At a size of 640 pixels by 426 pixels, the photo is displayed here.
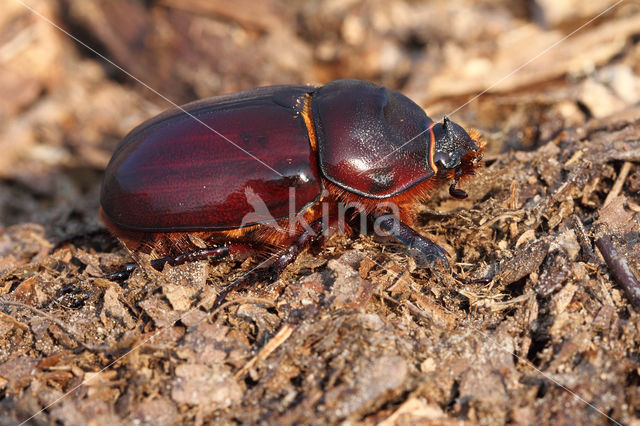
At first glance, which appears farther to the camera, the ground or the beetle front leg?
the beetle front leg

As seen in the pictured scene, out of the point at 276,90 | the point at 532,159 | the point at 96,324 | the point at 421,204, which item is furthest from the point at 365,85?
the point at 96,324

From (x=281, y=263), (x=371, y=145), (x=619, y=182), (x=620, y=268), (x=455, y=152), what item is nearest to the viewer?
(x=620, y=268)

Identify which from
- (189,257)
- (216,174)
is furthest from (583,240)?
(189,257)

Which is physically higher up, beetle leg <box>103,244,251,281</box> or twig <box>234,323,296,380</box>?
beetle leg <box>103,244,251,281</box>

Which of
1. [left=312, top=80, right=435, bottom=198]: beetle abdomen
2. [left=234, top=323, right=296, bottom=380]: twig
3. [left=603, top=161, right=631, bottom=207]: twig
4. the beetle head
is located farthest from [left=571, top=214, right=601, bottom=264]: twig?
[left=234, top=323, right=296, bottom=380]: twig

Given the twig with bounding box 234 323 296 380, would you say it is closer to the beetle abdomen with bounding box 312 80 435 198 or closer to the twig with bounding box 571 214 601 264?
the beetle abdomen with bounding box 312 80 435 198

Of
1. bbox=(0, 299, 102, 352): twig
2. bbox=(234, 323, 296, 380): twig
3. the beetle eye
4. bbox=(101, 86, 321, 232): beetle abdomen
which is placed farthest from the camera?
the beetle eye

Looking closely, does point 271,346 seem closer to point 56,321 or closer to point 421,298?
point 421,298
